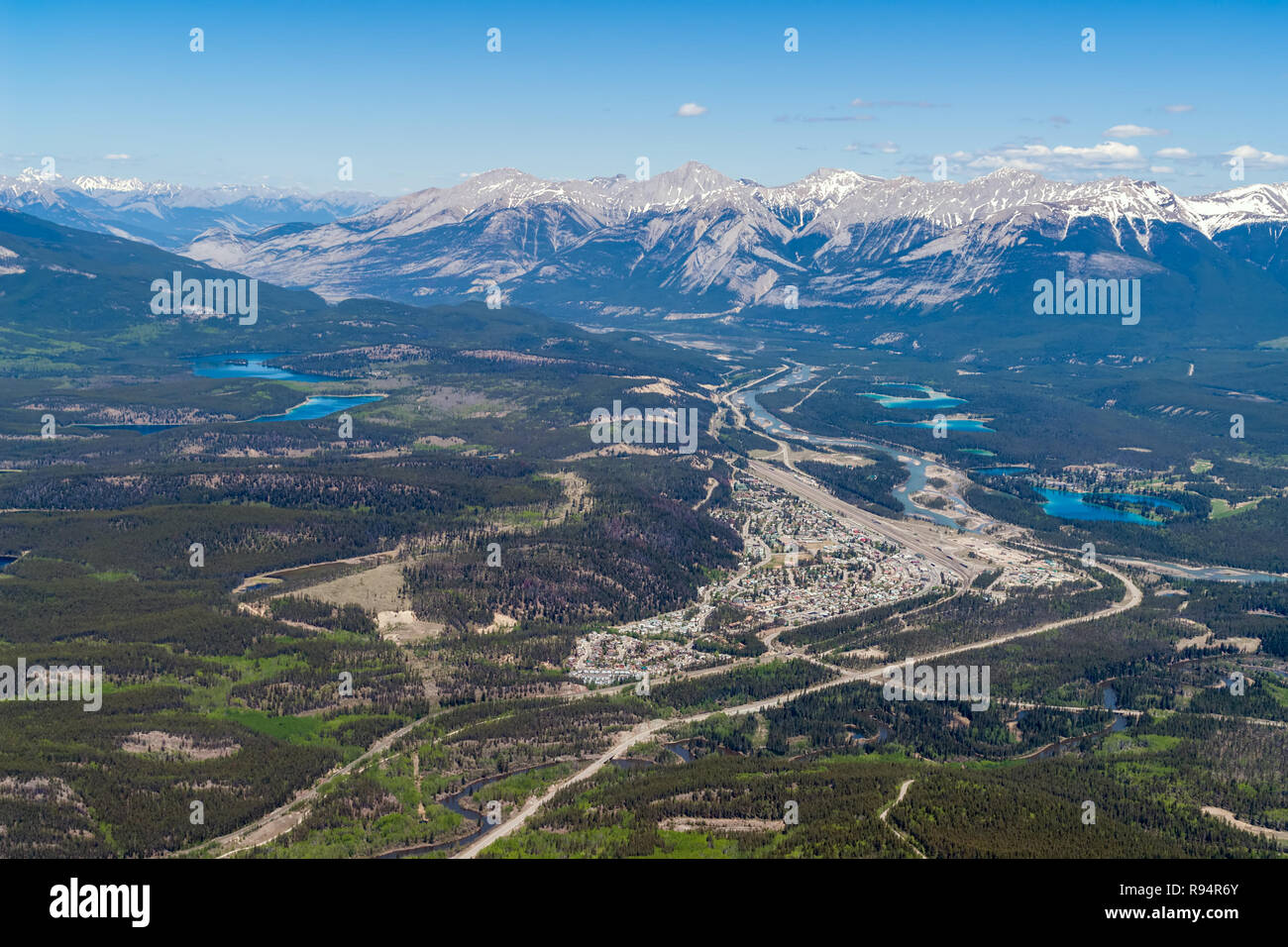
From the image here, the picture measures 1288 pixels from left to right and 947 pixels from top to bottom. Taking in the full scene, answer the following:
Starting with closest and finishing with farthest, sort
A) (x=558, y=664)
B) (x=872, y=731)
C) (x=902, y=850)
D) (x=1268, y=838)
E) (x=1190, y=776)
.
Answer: (x=902, y=850)
(x=1268, y=838)
(x=1190, y=776)
(x=872, y=731)
(x=558, y=664)

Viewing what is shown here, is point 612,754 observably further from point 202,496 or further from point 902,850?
point 202,496

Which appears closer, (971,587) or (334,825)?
(334,825)

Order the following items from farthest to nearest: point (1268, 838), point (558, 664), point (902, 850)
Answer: point (558, 664) → point (1268, 838) → point (902, 850)

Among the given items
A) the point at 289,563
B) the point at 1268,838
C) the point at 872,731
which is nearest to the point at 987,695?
the point at 872,731

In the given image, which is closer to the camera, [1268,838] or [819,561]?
[1268,838]
